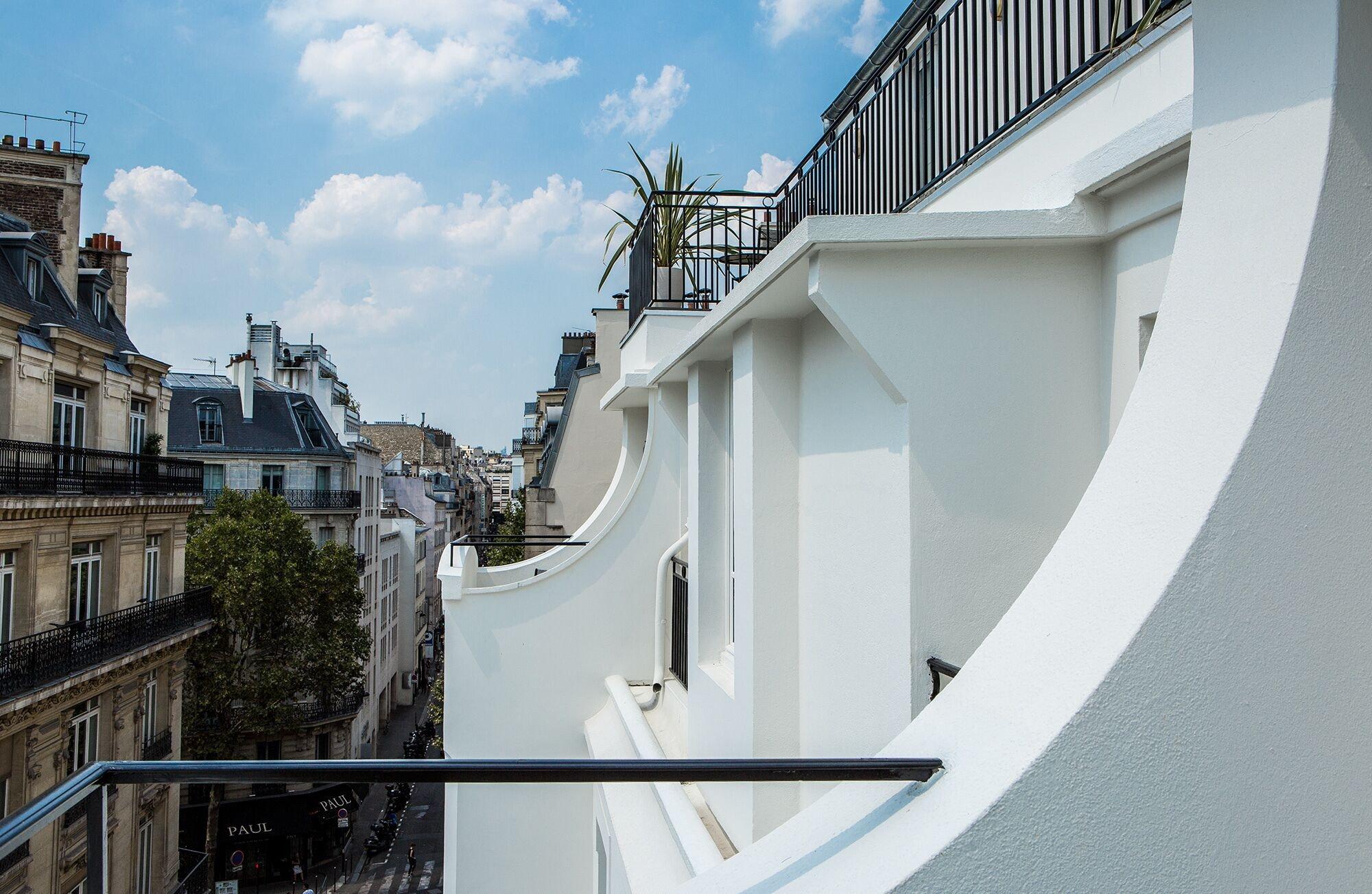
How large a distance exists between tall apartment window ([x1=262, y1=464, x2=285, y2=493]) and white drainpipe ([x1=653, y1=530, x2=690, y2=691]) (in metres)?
33.7

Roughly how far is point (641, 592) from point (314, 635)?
25.6m

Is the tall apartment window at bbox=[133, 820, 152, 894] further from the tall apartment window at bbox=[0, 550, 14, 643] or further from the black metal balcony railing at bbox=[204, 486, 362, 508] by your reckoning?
the black metal balcony railing at bbox=[204, 486, 362, 508]

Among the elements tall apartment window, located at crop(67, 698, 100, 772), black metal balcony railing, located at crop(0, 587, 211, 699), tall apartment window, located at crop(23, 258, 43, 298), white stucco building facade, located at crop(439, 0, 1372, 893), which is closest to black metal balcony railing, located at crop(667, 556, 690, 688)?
white stucco building facade, located at crop(439, 0, 1372, 893)

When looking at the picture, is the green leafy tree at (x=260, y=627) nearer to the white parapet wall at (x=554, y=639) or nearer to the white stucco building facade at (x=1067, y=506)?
the white parapet wall at (x=554, y=639)

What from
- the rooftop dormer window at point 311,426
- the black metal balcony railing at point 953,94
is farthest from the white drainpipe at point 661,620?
the rooftop dormer window at point 311,426

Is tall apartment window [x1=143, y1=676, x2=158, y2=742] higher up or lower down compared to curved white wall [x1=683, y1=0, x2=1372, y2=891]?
lower down

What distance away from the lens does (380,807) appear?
125 feet

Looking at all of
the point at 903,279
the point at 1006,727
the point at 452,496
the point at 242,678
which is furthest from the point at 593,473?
the point at 452,496

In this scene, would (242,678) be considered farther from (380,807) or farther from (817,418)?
(817,418)

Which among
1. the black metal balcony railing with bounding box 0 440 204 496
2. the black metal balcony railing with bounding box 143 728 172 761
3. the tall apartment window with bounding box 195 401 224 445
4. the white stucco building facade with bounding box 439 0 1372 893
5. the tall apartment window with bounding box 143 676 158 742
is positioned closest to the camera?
the white stucco building facade with bounding box 439 0 1372 893

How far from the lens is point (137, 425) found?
67.6 ft

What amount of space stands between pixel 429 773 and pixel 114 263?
26.0 m

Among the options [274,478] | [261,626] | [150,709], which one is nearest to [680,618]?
[150,709]

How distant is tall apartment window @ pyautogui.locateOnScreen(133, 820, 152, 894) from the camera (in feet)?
66.0
